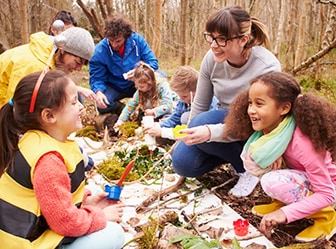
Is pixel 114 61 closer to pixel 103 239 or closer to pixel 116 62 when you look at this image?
pixel 116 62

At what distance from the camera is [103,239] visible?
144cm

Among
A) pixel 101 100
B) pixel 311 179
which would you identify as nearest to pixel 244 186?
pixel 311 179

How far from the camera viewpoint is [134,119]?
3648mm

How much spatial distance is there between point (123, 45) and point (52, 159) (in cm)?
264

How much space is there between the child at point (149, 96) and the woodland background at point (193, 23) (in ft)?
4.85

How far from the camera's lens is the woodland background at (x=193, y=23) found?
217 inches

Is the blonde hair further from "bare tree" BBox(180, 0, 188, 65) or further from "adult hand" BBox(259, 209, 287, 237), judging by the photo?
"bare tree" BBox(180, 0, 188, 65)

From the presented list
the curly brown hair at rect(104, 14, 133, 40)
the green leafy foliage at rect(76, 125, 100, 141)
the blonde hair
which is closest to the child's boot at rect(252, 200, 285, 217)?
the blonde hair

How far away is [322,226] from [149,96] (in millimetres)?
2159

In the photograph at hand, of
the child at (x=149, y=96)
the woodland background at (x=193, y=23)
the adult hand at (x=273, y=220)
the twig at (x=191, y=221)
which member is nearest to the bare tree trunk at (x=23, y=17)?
the woodland background at (x=193, y=23)

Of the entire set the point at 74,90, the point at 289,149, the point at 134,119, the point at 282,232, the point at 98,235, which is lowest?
the point at 134,119

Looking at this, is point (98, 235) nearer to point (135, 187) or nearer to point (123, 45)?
point (135, 187)

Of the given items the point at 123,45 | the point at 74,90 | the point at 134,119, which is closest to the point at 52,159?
the point at 74,90

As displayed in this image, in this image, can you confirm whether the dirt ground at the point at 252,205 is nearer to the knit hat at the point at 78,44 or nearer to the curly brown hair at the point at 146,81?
the knit hat at the point at 78,44
